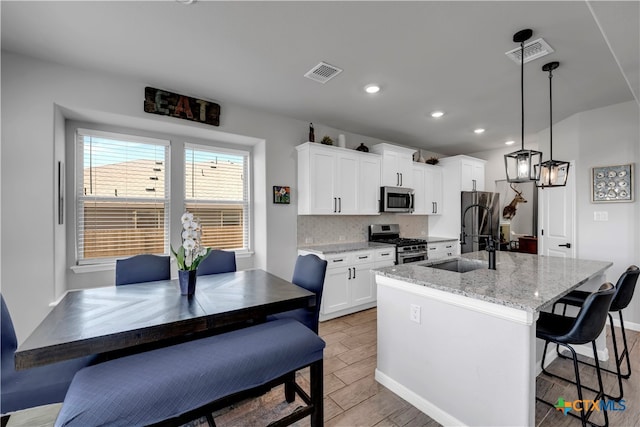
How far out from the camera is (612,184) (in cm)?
352

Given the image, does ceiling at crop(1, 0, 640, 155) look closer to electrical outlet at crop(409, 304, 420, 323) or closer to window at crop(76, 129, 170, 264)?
window at crop(76, 129, 170, 264)

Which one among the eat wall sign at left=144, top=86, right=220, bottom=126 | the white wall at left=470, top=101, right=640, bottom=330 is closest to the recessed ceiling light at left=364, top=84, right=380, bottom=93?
the eat wall sign at left=144, top=86, right=220, bottom=126

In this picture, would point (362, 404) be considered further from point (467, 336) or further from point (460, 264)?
point (460, 264)

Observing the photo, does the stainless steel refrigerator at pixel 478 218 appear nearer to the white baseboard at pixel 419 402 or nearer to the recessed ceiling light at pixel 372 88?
the recessed ceiling light at pixel 372 88

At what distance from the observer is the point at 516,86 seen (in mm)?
2918

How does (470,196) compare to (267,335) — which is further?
(470,196)

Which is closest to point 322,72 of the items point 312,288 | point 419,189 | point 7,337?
point 312,288

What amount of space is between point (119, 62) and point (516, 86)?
150 inches

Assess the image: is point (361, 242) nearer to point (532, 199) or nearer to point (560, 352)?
point (560, 352)

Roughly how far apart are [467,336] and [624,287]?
55.1 inches

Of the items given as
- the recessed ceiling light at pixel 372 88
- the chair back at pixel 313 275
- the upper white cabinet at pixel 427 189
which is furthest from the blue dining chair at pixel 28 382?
the upper white cabinet at pixel 427 189

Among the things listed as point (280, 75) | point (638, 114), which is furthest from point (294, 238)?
point (638, 114)

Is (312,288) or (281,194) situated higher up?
(281,194)

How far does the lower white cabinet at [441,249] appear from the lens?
189 inches
